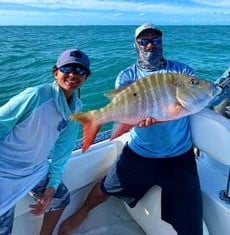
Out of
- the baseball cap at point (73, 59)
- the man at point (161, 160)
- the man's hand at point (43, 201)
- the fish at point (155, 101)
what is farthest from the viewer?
the man at point (161, 160)

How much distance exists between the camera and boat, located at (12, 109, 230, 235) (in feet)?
7.75

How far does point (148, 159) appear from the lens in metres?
2.57

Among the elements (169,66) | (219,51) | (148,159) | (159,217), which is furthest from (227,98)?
(219,51)

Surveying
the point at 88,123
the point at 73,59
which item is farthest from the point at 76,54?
the point at 88,123

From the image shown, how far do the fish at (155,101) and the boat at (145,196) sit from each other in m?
0.46

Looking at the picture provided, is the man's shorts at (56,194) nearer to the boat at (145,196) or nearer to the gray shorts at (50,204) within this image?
the gray shorts at (50,204)

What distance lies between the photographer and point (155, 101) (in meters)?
1.92

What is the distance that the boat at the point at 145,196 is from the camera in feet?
7.75

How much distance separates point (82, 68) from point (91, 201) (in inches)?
45.4

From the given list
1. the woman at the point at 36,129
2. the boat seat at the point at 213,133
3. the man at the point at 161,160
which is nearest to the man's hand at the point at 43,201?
the woman at the point at 36,129

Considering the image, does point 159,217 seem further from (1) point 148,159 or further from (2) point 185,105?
(2) point 185,105

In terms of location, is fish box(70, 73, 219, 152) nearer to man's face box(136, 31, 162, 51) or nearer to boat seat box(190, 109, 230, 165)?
boat seat box(190, 109, 230, 165)

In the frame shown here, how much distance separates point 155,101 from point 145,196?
40.0 inches

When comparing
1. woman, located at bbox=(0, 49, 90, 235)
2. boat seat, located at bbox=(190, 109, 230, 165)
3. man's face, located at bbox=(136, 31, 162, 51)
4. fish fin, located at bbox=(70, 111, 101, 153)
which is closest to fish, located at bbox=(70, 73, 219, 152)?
fish fin, located at bbox=(70, 111, 101, 153)
